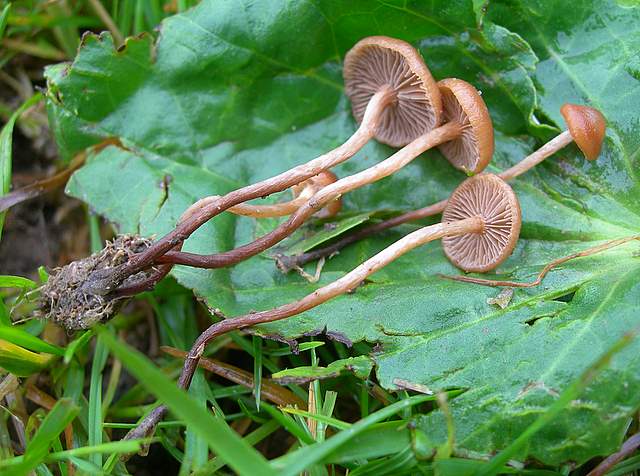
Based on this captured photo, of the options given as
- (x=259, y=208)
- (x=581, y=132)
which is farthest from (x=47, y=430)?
(x=581, y=132)

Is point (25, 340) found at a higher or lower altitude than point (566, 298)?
higher

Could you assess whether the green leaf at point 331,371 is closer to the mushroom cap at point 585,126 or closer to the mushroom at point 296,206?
the mushroom at point 296,206

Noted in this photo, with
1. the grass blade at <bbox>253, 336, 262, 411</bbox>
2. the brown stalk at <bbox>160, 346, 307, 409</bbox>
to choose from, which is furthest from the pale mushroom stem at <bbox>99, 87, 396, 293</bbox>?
the grass blade at <bbox>253, 336, 262, 411</bbox>

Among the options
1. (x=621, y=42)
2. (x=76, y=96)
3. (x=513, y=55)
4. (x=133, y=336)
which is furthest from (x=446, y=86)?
(x=133, y=336)

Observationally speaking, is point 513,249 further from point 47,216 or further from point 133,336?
point 47,216

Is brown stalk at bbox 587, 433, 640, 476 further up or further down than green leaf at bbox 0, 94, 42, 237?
further down

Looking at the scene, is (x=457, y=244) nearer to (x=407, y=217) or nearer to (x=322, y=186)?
(x=407, y=217)

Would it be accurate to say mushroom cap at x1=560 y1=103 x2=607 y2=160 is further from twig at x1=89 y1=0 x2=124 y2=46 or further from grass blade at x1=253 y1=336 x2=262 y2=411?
twig at x1=89 y1=0 x2=124 y2=46
